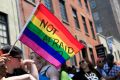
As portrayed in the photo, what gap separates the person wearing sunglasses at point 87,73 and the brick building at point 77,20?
25.9 feet

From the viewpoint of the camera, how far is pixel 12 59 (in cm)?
392

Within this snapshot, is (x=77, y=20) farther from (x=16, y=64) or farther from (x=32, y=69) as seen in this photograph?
(x=16, y=64)

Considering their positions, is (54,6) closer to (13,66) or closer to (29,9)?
(29,9)

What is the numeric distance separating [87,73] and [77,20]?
1521cm

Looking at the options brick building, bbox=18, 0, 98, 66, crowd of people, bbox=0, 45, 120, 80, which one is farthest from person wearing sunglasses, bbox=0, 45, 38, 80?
brick building, bbox=18, 0, 98, 66

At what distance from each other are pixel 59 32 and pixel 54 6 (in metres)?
13.4

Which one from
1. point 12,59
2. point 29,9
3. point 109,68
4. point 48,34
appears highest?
point 29,9

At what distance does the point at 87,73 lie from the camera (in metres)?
7.43

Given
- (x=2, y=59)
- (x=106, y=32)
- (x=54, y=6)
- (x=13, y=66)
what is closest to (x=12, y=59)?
(x=13, y=66)

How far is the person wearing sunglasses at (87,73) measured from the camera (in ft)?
23.9

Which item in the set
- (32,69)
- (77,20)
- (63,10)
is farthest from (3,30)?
(77,20)

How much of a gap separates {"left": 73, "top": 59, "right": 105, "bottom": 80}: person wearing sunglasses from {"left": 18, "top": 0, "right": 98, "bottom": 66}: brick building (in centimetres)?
789

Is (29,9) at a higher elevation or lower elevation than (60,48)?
higher

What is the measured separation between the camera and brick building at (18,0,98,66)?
1844 cm
